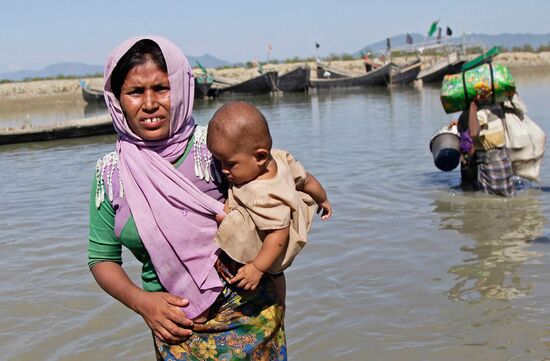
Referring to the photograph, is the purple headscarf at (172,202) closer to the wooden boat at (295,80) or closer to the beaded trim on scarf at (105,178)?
the beaded trim on scarf at (105,178)

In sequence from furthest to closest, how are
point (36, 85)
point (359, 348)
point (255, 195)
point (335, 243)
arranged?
point (36, 85), point (335, 243), point (359, 348), point (255, 195)

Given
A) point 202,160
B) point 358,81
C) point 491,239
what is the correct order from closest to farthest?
point 202,160, point 491,239, point 358,81

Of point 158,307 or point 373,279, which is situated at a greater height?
point 158,307

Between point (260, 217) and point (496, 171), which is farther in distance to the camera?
point (496, 171)

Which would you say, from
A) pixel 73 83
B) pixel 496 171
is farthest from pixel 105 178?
pixel 73 83

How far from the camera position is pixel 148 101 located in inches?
75.5

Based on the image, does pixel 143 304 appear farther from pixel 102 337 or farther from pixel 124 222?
pixel 102 337

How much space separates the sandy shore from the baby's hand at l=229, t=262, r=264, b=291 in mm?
33552

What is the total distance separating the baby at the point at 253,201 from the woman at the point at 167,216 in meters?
0.07

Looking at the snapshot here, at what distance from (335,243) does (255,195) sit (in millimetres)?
3999

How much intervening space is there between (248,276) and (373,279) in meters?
3.09

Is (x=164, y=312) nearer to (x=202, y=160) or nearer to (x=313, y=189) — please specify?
(x=202, y=160)

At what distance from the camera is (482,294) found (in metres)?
4.48

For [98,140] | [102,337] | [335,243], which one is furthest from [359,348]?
[98,140]
